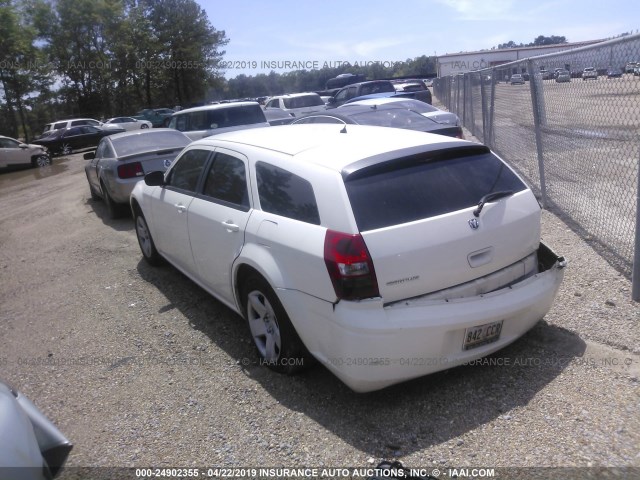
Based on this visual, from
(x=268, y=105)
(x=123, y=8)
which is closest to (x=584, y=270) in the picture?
(x=268, y=105)

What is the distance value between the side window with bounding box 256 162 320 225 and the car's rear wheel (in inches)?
108

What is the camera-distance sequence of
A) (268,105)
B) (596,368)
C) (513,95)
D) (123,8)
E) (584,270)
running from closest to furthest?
(596,368)
(584,270)
(513,95)
(268,105)
(123,8)

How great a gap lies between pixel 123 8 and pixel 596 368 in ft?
169

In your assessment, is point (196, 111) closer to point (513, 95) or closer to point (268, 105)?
point (513, 95)

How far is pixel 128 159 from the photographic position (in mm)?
9406

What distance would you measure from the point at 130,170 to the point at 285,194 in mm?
6341

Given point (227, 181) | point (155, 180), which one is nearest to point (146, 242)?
point (155, 180)

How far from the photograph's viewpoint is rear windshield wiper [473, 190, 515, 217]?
3.55 meters

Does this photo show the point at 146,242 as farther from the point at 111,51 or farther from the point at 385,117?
the point at 111,51

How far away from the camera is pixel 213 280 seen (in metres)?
4.69

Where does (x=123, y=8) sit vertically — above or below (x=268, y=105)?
above

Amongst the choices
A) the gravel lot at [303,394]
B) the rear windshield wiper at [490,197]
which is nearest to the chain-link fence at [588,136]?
the gravel lot at [303,394]

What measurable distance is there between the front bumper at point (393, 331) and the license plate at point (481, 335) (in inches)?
1.1

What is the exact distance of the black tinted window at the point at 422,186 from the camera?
3.39 metres
